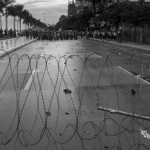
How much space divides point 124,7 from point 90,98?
54609 millimetres

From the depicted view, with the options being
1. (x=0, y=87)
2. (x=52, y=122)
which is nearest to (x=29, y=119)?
(x=52, y=122)

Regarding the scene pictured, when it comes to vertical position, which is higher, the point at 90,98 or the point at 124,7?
the point at 124,7

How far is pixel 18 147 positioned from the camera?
5.90 meters

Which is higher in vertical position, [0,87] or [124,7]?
[124,7]

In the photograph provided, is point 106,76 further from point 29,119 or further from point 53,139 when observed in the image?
point 53,139

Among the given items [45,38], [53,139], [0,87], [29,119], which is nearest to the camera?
[53,139]

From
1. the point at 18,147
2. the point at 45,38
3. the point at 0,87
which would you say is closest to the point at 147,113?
the point at 18,147

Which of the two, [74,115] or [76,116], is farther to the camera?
[74,115]

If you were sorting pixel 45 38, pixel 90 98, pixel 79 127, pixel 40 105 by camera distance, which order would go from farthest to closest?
pixel 45 38 < pixel 90 98 < pixel 40 105 < pixel 79 127

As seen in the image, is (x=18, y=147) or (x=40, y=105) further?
(x=40, y=105)

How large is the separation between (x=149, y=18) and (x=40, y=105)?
4020cm

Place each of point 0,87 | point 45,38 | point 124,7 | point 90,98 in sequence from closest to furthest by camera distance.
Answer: point 90,98, point 0,87, point 124,7, point 45,38

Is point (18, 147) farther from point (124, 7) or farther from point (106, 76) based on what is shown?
point (124, 7)

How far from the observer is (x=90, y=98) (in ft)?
33.6
